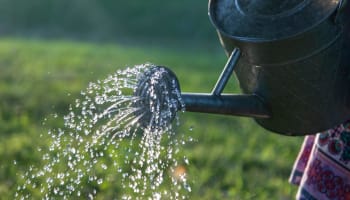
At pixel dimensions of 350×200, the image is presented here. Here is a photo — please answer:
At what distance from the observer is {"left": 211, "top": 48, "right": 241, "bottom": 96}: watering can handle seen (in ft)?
7.40

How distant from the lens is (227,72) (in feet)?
7.52

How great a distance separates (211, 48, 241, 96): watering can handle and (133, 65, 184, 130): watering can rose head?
15cm

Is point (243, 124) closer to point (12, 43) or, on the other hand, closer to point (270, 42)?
point (270, 42)

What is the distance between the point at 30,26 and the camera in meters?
10.3

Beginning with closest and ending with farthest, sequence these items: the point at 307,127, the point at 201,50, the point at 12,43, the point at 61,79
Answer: the point at 307,127, the point at 61,79, the point at 12,43, the point at 201,50

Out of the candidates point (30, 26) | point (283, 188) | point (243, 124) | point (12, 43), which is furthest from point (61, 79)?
point (30, 26)

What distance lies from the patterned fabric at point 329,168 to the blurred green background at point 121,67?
490 mm

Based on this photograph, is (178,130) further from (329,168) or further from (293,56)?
(293,56)

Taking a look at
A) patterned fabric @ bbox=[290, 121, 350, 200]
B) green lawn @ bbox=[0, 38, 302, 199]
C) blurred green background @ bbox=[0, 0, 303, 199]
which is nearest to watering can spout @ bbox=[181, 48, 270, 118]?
blurred green background @ bbox=[0, 0, 303, 199]

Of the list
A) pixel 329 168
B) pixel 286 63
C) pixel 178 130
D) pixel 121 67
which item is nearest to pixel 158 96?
pixel 286 63

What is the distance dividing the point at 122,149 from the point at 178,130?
0.38 meters

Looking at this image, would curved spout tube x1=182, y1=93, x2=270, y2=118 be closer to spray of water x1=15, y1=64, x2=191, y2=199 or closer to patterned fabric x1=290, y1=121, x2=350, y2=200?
spray of water x1=15, y1=64, x2=191, y2=199

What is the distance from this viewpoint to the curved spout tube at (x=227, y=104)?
2186 mm

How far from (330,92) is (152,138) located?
1.61 ft
